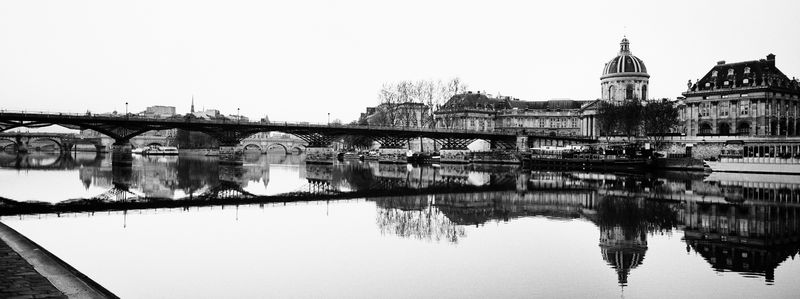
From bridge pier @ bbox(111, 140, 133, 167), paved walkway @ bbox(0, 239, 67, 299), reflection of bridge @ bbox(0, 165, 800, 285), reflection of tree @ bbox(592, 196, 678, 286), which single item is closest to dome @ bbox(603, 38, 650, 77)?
reflection of bridge @ bbox(0, 165, 800, 285)

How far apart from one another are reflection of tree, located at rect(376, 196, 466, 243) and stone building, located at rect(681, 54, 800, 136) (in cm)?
7308

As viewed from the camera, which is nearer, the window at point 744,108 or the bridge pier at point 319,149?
the bridge pier at point 319,149

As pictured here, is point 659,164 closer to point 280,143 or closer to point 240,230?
point 240,230

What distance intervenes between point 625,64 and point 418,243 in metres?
125

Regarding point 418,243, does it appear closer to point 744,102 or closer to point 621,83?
point 744,102

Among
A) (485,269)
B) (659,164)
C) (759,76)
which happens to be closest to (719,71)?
(759,76)

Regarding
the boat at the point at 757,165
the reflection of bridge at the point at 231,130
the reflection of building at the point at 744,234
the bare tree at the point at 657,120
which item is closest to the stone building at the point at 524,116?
the reflection of bridge at the point at 231,130

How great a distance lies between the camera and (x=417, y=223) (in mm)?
22984

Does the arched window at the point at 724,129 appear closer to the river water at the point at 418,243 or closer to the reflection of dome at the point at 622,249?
the river water at the point at 418,243

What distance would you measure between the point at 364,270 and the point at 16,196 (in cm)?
2566

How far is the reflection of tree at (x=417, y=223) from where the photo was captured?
2000cm

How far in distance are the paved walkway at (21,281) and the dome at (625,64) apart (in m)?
133

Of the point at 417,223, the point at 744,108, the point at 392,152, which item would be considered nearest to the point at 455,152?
the point at 392,152

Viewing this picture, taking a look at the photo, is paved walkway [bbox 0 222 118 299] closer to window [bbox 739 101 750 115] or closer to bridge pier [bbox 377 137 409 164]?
bridge pier [bbox 377 137 409 164]
